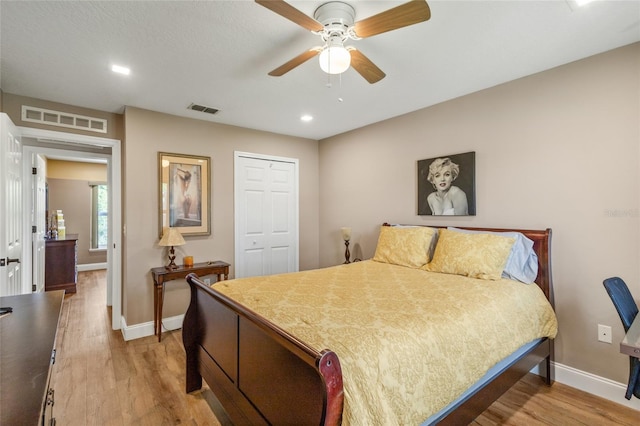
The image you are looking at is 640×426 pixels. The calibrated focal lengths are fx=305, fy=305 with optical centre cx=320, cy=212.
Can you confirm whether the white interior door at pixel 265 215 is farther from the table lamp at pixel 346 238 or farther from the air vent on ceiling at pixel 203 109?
the table lamp at pixel 346 238

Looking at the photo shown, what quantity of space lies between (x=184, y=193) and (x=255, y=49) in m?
2.12

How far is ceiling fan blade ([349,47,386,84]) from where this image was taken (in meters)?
1.89

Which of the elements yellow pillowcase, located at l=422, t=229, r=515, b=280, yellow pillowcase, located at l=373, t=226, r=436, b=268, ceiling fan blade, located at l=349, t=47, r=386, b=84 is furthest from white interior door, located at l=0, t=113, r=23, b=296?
yellow pillowcase, located at l=422, t=229, r=515, b=280

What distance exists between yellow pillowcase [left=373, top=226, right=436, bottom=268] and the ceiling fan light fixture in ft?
6.27

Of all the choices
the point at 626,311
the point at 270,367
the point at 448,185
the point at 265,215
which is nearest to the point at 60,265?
the point at 265,215

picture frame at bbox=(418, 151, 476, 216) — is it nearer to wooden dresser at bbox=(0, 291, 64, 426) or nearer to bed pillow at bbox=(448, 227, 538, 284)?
bed pillow at bbox=(448, 227, 538, 284)

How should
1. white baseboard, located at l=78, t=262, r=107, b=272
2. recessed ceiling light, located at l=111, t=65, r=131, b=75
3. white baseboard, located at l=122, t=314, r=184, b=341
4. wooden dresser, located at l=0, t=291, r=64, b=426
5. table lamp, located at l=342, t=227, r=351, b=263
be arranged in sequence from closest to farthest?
wooden dresser, located at l=0, t=291, r=64, b=426 < recessed ceiling light, located at l=111, t=65, r=131, b=75 < white baseboard, located at l=122, t=314, r=184, b=341 < table lamp, located at l=342, t=227, r=351, b=263 < white baseboard, located at l=78, t=262, r=107, b=272

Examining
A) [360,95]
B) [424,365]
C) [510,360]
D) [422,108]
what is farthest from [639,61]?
[424,365]

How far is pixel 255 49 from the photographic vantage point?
7.30 ft

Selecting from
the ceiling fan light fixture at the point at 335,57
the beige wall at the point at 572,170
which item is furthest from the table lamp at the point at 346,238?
the ceiling fan light fixture at the point at 335,57

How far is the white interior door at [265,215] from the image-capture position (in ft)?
13.8

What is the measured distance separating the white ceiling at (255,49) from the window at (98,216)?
524 cm

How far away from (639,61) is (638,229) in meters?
1.18

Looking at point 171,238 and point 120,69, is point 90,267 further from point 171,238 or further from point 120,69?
point 120,69
